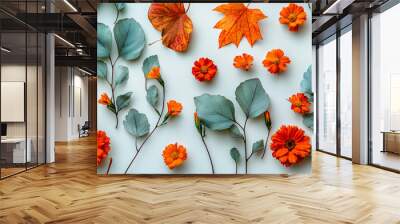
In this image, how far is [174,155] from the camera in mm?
6078

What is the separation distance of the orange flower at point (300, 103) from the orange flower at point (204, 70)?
1383 mm

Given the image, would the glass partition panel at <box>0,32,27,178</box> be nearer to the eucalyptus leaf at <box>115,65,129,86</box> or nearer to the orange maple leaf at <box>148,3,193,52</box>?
the eucalyptus leaf at <box>115,65,129,86</box>

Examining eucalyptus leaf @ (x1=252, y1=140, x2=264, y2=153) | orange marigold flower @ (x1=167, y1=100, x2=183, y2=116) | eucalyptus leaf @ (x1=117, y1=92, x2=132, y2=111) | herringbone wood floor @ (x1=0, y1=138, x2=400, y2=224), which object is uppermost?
eucalyptus leaf @ (x1=117, y1=92, x2=132, y2=111)

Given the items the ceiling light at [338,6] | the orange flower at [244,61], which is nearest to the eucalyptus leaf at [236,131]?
the orange flower at [244,61]

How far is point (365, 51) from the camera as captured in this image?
25.7 ft

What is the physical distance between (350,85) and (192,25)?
4493 millimetres

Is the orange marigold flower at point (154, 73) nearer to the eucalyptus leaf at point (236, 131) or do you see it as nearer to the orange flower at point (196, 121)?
the orange flower at point (196, 121)

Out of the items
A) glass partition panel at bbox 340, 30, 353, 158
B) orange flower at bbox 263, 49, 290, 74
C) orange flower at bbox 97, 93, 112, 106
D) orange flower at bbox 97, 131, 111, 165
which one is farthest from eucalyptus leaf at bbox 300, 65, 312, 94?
orange flower at bbox 97, 131, 111, 165

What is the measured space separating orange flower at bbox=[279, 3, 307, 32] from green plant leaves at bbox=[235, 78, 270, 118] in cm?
105

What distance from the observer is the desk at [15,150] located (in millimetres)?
6148

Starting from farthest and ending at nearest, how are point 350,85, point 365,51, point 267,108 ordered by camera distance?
point 350,85 < point 365,51 < point 267,108

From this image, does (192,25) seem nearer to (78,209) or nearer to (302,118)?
(302,118)

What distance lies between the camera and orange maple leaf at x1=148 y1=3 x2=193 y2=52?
6145mm

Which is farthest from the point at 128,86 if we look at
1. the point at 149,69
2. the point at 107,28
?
the point at 107,28
